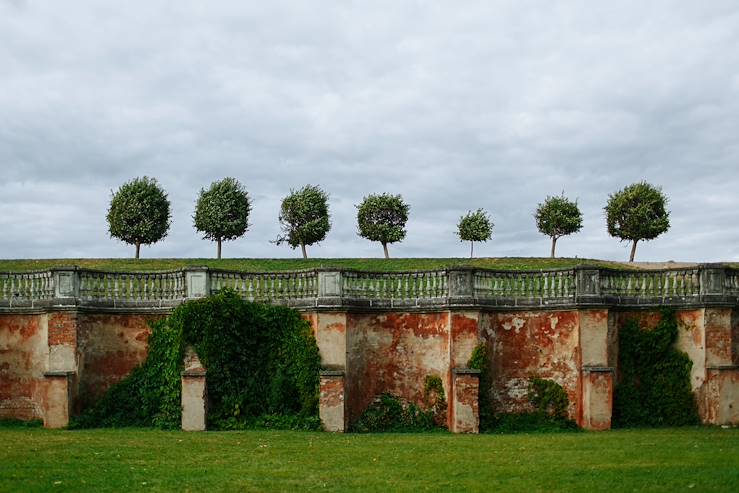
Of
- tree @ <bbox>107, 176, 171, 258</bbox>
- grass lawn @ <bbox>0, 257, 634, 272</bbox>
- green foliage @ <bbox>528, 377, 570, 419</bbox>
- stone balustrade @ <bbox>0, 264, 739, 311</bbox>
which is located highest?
tree @ <bbox>107, 176, 171, 258</bbox>

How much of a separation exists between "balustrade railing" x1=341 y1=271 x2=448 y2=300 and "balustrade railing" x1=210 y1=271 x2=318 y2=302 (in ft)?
4.06

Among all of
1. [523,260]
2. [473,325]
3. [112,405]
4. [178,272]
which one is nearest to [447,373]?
[473,325]

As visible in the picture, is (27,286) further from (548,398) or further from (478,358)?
(548,398)

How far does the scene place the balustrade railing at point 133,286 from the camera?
22016mm

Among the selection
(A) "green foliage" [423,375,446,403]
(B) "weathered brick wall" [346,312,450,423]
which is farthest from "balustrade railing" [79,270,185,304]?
(A) "green foliage" [423,375,446,403]

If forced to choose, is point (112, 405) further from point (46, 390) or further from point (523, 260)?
point (523, 260)

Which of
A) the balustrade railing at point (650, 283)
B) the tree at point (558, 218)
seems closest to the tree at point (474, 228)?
the tree at point (558, 218)

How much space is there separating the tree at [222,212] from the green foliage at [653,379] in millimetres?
36381

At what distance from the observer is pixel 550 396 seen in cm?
2144

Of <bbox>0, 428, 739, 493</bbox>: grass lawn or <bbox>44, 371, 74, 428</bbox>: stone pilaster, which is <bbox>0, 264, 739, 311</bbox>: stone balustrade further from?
<bbox>0, 428, 739, 493</bbox>: grass lawn

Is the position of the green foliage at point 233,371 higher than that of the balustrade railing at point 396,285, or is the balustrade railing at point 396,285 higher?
the balustrade railing at point 396,285

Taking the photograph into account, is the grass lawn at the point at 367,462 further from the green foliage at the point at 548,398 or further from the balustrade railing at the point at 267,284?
the balustrade railing at the point at 267,284

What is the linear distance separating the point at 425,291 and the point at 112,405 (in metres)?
9.65

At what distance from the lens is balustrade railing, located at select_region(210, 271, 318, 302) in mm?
21797
